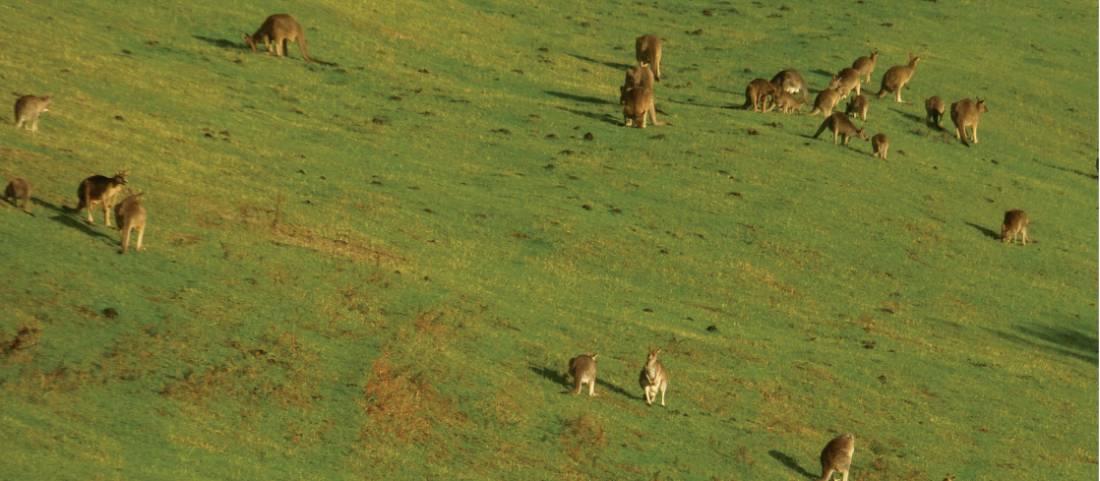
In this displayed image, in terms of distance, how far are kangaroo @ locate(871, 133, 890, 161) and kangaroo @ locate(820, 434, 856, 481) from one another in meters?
22.1

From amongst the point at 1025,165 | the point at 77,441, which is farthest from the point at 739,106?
the point at 77,441

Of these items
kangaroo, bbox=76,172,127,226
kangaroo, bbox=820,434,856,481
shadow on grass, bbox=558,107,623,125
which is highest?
shadow on grass, bbox=558,107,623,125

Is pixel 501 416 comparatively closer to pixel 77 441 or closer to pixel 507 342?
pixel 507 342

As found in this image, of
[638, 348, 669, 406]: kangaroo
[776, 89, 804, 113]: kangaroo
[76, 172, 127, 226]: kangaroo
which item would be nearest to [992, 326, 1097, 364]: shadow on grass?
[638, 348, 669, 406]: kangaroo

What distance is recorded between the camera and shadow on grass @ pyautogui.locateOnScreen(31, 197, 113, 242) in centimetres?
3281

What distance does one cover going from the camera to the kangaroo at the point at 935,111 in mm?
55531

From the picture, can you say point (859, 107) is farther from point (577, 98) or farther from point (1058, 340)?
point (1058, 340)

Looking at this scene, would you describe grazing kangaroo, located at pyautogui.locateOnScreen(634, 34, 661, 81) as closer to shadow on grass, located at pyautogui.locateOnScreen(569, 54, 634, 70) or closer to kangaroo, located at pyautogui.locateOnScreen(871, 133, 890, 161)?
shadow on grass, located at pyautogui.locateOnScreen(569, 54, 634, 70)

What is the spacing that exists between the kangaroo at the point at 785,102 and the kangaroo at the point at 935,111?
14.2 ft

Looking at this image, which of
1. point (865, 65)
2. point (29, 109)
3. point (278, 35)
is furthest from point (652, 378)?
point (865, 65)

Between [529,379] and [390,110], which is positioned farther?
[390,110]

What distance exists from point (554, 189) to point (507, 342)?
1164cm

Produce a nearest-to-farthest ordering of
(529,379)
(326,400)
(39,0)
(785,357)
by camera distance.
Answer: (326,400)
(529,379)
(785,357)
(39,0)

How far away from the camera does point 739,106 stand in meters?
54.1
